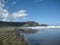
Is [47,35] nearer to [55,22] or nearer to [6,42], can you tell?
[55,22]

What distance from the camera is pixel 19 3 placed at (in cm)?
418

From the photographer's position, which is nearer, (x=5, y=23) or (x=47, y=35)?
(x=5, y=23)

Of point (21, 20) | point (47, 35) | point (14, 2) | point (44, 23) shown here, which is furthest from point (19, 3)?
point (47, 35)

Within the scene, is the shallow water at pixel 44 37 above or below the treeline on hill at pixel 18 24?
below

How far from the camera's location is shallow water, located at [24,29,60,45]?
430 centimetres

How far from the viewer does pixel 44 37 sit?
4.55 metres

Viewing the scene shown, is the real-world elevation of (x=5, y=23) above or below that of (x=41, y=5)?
below

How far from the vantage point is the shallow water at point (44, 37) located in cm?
430

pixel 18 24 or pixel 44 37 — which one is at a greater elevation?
pixel 18 24

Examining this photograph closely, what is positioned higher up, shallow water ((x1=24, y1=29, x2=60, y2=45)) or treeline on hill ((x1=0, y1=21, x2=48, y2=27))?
treeline on hill ((x1=0, y1=21, x2=48, y2=27))

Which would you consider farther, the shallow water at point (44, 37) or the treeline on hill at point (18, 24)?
the shallow water at point (44, 37)

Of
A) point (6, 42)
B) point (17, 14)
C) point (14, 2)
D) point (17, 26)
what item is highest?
point (14, 2)

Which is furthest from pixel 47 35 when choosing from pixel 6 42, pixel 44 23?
pixel 6 42

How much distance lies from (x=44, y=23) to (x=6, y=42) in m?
0.93
